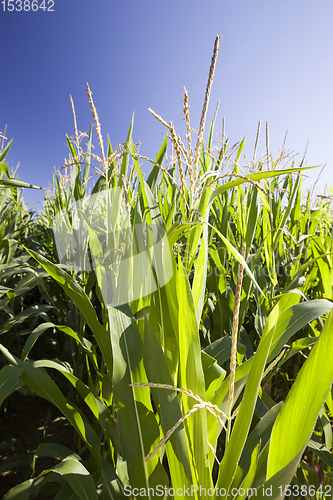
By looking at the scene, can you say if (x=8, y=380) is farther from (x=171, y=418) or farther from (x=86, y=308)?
(x=171, y=418)

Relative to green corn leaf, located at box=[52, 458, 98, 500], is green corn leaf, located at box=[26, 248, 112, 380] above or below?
above

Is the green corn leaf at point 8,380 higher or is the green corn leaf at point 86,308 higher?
the green corn leaf at point 86,308

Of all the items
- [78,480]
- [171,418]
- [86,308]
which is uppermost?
[86,308]

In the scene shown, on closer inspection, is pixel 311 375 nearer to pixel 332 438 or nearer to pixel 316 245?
pixel 332 438

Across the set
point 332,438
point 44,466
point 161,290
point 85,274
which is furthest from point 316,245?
point 44,466

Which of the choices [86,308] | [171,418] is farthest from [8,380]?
[171,418]

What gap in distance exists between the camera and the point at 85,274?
110cm

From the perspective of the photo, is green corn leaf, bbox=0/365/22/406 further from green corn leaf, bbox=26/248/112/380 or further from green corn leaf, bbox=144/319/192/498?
green corn leaf, bbox=144/319/192/498

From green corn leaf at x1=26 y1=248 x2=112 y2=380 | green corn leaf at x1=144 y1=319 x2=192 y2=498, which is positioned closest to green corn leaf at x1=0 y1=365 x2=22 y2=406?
green corn leaf at x1=26 y1=248 x2=112 y2=380

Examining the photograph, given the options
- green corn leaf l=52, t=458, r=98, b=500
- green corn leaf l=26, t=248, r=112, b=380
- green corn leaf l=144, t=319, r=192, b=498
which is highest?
green corn leaf l=26, t=248, r=112, b=380

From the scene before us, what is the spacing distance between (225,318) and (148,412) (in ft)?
1.91

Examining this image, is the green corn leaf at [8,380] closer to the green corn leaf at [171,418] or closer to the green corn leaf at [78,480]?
the green corn leaf at [78,480]

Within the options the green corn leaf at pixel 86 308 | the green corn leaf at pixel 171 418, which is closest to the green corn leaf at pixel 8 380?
the green corn leaf at pixel 86 308

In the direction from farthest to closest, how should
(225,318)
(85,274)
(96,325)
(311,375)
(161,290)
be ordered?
(85,274)
(225,318)
(96,325)
(161,290)
(311,375)
